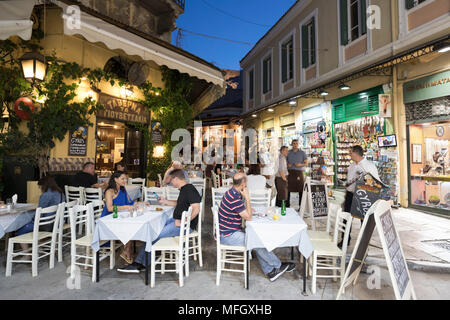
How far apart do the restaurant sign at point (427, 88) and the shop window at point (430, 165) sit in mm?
766

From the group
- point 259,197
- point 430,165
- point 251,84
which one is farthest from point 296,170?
point 251,84

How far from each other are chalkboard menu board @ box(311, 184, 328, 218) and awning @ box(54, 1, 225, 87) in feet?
13.1

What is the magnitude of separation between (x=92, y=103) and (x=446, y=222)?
9.18 meters

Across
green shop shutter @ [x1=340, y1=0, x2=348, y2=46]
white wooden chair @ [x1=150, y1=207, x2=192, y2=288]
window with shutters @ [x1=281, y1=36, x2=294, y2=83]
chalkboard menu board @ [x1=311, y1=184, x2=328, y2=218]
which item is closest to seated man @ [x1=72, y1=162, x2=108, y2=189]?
white wooden chair @ [x1=150, y1=207, x2=192, y2=288]

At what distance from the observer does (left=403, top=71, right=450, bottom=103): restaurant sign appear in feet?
20.7

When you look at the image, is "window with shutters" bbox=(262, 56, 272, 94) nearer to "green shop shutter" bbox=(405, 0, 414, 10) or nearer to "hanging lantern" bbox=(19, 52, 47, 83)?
"green shop shutter" bbox=(405, 0, 414, 10)

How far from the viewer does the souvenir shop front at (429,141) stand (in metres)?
6.48

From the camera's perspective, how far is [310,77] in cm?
1112

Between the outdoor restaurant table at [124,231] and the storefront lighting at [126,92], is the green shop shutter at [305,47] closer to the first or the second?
the storefront lighting at [126,92]

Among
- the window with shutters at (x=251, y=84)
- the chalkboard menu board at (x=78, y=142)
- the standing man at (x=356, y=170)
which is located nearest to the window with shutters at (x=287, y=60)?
the window with shutters at (x=251, y=84)

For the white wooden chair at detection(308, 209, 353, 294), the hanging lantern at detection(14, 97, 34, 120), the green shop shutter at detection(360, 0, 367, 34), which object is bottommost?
the white wooden chair at detection(308, 209, 353, 294)

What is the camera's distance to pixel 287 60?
13023 mm

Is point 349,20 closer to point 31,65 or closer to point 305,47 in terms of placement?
point 305,47

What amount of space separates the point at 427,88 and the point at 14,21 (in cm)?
905
